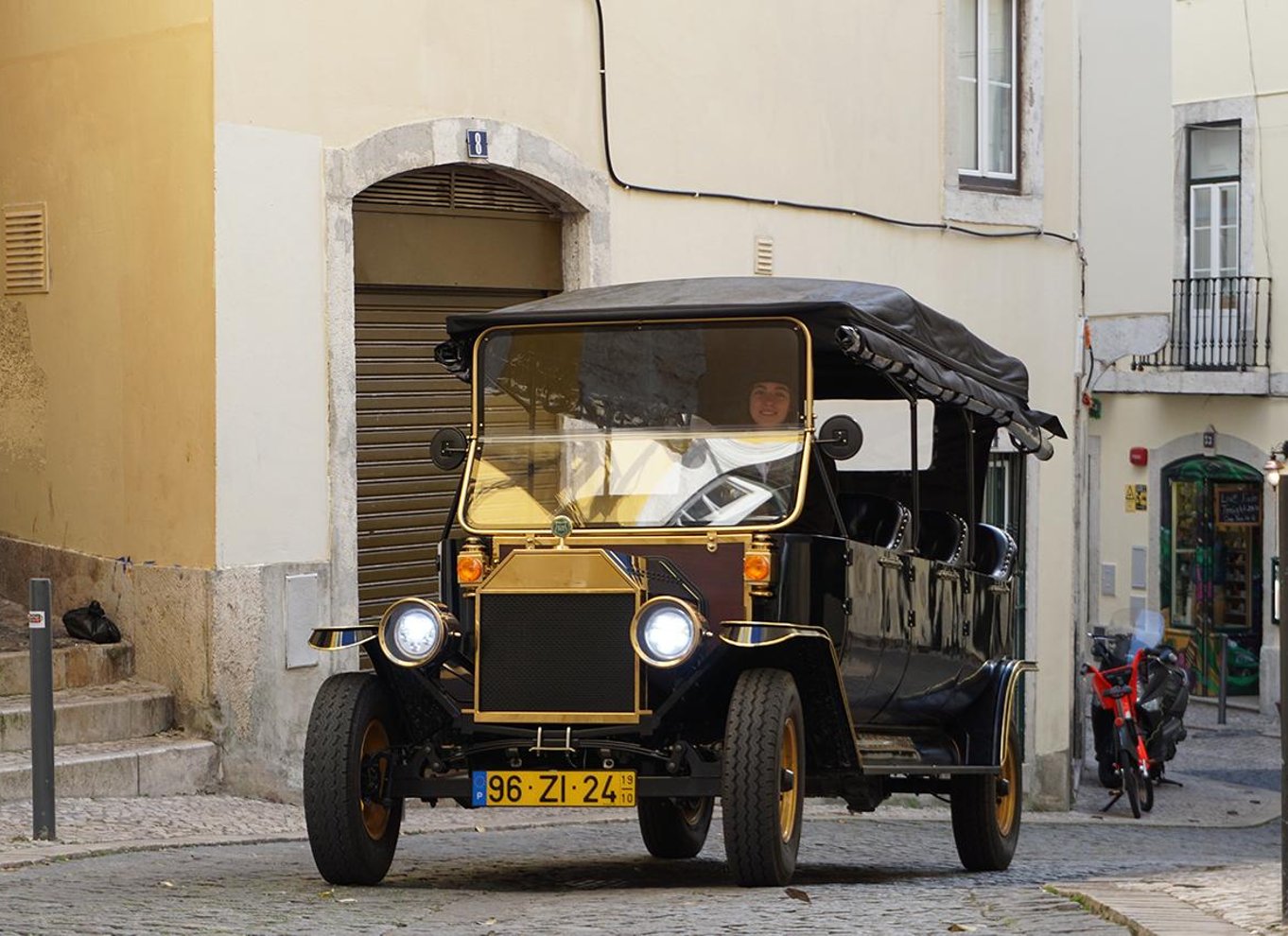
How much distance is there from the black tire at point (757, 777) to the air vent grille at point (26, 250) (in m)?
6.62

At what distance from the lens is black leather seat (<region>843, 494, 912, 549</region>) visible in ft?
32.6

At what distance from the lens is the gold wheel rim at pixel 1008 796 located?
11.0 m

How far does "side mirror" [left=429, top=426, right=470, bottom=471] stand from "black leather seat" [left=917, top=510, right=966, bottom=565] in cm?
259

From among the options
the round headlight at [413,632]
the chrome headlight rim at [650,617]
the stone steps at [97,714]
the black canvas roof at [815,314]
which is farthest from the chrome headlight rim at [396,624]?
the stone steps at [97,714]

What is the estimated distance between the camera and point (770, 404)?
888 cm

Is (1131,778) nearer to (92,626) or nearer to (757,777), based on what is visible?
(92,626)

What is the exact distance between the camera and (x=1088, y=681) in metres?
22.7

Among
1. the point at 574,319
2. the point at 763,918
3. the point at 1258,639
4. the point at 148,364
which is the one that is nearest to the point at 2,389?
the point at 148,364

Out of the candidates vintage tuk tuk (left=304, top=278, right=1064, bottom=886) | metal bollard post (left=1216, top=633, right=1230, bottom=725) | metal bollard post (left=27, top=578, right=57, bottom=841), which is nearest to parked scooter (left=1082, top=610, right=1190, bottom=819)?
metal bollard post (left=1216, top=633, right=1230, bottom=725)

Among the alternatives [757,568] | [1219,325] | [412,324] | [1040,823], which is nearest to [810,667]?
[757,568]

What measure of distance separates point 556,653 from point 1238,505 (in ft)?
75.7

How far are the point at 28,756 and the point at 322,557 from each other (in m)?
2.15

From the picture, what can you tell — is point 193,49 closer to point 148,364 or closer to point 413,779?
point 148,364

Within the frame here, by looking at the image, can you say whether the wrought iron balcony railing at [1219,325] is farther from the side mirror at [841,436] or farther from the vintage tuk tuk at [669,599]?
the side mirror at [841,436]
